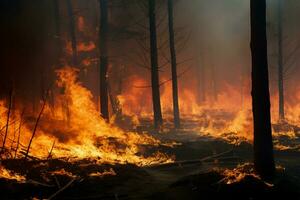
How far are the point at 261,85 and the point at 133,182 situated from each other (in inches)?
167

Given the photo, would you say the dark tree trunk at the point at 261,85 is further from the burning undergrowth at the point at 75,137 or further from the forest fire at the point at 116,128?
the burning undergrowth at the point at 75,137

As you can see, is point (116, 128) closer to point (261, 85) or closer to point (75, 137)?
point (75, 137)

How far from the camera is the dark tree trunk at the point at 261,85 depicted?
9.77 meters

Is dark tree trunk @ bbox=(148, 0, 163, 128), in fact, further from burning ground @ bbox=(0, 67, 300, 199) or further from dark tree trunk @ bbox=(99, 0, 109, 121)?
dark tree trunk @ bbox=(99, 0, 109, 121)

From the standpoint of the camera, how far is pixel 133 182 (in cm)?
1119

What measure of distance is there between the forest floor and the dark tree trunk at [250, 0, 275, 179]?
2.17ft

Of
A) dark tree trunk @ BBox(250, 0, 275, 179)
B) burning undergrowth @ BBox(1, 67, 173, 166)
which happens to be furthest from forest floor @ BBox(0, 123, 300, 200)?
burning undergrowth @ BBox(1, 67, 173, 166)

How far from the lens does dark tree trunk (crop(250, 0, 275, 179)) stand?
9.77 m

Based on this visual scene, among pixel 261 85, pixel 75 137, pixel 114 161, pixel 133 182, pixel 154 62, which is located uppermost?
pixel 154 62

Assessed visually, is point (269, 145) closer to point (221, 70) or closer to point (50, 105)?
point (50, 105)

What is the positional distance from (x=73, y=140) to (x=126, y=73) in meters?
20.5

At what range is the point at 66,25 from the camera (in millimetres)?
33188

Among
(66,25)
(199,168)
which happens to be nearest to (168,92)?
(66,25)

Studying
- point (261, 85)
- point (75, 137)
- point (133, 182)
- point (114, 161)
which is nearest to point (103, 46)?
point (75, 137)
